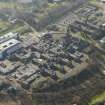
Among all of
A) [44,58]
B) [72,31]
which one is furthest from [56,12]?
[44,58]

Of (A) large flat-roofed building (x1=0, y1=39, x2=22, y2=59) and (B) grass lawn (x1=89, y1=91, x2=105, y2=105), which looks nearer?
(B) grass lawn (x1=89, y1=91, x2=105, y2=105)

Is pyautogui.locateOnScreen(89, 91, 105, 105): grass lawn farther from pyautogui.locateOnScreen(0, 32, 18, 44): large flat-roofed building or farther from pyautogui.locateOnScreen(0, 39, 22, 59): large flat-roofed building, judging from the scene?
pyautogui.locateOnScreen(0, 32, 18, 44): large flat-roofed building

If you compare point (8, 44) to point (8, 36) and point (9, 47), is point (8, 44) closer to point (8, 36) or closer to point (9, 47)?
point (9, 47)

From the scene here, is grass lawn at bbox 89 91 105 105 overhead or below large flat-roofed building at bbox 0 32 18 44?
below

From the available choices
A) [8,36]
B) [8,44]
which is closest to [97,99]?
[8,44]

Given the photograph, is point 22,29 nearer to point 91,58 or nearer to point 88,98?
point 91,58

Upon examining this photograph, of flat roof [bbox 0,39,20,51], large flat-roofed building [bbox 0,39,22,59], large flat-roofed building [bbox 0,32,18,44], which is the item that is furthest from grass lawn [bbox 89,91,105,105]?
large flat-roofed building [bbox 0,32,18,44]

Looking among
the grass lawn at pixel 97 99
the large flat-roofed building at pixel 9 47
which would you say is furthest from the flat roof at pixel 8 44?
the grass lawn at pixel 97 99

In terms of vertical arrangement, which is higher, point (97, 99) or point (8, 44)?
point (8, 44)
